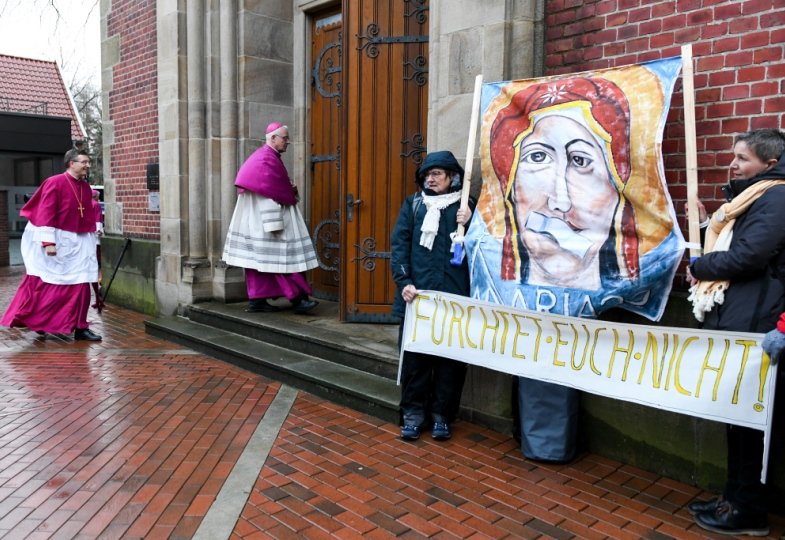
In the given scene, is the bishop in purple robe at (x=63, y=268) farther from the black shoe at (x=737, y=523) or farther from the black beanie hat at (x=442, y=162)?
the black shoe at (x=737, y=523)

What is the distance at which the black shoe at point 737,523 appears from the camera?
9.67ft

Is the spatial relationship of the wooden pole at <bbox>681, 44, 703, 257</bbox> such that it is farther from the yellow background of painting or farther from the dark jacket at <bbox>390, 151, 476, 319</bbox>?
the dark jacket at <bbox>390, 151, 476, 319</bbox>

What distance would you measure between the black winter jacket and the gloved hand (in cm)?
180

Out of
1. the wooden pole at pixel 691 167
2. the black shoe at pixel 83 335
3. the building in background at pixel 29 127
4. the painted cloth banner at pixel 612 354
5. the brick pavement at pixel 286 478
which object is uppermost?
the building in background at pixel 29 127

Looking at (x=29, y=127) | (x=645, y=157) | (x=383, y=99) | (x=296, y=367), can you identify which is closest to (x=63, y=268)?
(x=296, y=367)

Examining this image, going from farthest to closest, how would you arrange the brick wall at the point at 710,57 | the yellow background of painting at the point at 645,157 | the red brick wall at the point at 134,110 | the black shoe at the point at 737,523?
1. the red brick wall at the point at 134,110
2. the yellow background of painting at the point at 645,157
3. the brick wall at the point at 710,57
4. the black shoe at the point at 737,523

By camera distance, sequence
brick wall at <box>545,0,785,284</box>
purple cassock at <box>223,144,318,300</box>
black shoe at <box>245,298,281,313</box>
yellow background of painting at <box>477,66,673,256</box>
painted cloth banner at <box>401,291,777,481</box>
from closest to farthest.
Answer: painted cloth banner at <box>401,291,777,481</box> → brick wall at <box>545,0,785,284</box> → yellow background of painting at <box>477,66,673,256</box> → purple cassock at <box>223,144,318,300</box> → black shoe at <box>245,298,281,313</box>

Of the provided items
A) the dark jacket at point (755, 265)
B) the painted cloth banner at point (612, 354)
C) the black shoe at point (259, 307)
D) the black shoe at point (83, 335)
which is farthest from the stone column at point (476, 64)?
the black shoe at point (83, 335)

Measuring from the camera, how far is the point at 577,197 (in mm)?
3668

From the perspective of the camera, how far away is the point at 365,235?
19.6 feet

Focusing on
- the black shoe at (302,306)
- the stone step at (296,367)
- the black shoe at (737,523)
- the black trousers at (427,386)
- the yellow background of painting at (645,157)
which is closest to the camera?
the black shoe at (737,523)

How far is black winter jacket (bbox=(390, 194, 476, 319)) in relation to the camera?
13.5 ft

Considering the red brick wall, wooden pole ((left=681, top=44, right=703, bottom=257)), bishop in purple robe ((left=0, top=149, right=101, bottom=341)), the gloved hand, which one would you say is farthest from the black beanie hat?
the red brick wall

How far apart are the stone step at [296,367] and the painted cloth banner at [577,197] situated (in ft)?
3.56
